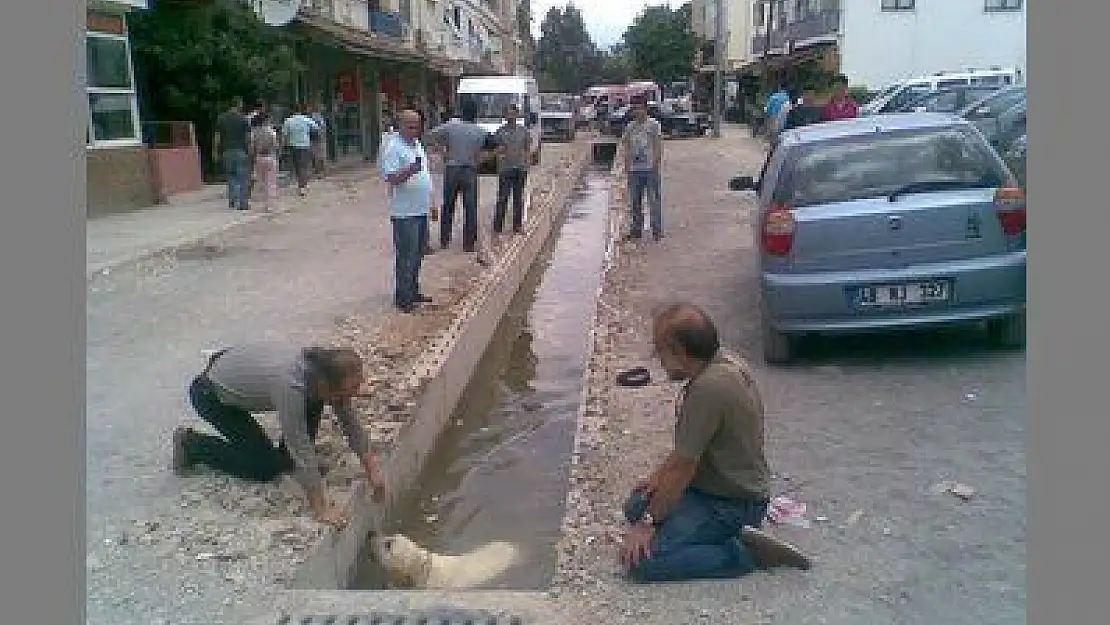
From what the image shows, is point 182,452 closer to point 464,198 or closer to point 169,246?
point 464,198

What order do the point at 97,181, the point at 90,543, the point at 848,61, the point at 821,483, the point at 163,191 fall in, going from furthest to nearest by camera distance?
the point at 848,61
the point at 163,191
the point at 97,181
the point at 821,483
the point at 90,543

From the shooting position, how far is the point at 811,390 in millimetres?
6523

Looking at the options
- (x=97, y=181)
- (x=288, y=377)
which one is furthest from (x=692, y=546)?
(x=97, y=181)

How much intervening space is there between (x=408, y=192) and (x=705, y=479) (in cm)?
565

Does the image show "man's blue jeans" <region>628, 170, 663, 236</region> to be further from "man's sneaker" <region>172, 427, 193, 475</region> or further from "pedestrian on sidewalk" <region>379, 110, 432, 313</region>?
"man's sneaker" <region>172, 427, 193, 475</region>

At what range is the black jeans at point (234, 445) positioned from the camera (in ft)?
17.2

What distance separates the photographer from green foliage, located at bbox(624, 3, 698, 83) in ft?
232

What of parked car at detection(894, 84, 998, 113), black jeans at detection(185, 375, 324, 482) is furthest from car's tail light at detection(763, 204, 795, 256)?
parked car at detection(894, 84, 998, 113)

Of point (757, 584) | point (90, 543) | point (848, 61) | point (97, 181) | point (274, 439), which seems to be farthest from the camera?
point (848, 61)

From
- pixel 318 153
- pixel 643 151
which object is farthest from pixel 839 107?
pixel 318 153

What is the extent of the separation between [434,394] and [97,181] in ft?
39.0

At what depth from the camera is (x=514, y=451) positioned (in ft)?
23.6

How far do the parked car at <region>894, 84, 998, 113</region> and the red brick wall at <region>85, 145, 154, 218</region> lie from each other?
14.6 meters

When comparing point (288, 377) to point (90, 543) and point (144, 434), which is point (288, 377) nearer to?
point (90, 543)
